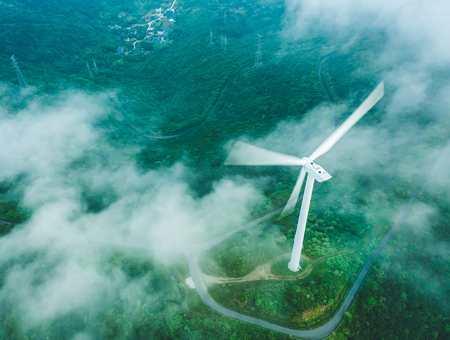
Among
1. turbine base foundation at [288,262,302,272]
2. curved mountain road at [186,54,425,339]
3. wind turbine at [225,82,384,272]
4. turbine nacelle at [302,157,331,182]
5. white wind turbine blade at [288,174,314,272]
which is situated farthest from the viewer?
turbine base foundation at [288,262,302,272]

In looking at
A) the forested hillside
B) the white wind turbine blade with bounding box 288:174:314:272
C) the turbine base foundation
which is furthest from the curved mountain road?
the white wind turbine blade with bounding box 288:174:314:272

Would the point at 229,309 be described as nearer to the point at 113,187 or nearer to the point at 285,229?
the point at 285,229

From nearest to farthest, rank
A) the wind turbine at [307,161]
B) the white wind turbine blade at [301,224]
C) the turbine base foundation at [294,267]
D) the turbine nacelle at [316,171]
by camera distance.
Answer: the turbine nacelle at [316,171] → the wind turbine at [307,161] → the white wind turbine blade at [301,224] → the turbine base foundation at [294,267]

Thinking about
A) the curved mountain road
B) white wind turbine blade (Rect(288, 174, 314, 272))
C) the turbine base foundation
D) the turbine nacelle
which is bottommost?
the curved mountain road

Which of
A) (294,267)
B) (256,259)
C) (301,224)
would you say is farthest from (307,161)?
(256,259)

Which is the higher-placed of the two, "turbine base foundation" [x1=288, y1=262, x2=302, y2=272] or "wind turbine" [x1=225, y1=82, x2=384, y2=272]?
"wind turbine" [x1=225, y1=82, x2=384, y2=272]

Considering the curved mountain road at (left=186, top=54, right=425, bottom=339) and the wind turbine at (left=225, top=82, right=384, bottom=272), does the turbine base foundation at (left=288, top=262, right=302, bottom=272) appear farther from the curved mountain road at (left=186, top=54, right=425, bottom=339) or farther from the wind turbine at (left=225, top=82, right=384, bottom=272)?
the curved mountain road at (left=186, top=54, right=425, bottom=339)

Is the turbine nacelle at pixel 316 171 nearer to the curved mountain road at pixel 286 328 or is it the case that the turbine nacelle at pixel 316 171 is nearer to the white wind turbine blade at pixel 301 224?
the white wind turbine blade at pixel 301 224

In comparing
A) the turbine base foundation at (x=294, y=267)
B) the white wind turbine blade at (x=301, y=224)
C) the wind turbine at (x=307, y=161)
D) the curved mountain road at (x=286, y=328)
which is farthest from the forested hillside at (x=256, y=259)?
the wind turbine at (x=307, y=161)

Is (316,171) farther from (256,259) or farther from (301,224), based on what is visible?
(256,259)
